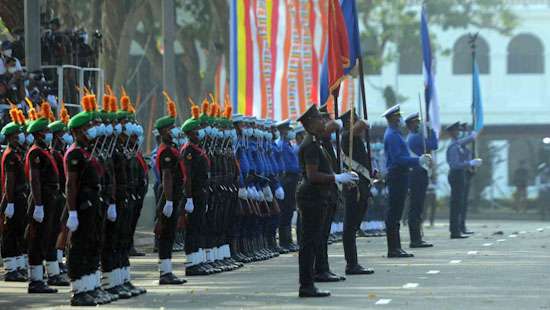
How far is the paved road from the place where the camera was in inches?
666

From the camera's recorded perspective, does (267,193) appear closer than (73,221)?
No

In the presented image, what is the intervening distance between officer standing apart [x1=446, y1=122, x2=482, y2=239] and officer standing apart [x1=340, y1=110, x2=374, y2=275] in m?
8.96

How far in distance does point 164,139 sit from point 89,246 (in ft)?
9.64

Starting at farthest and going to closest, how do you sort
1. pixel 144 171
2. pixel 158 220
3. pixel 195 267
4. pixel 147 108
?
pixel 147 108
pixel 195 267
pixel 158 220
pixel 144 171

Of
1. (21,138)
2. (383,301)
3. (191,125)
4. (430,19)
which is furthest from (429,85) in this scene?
(430,19)

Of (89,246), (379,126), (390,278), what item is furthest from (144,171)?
(379,126)

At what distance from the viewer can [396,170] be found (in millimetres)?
25531

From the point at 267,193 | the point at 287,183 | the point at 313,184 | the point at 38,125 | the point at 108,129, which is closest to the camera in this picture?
the point at 108,129

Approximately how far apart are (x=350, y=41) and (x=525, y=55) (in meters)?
56.1

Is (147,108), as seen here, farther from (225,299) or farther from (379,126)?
(225,299)

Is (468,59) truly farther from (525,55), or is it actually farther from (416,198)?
(416,198)

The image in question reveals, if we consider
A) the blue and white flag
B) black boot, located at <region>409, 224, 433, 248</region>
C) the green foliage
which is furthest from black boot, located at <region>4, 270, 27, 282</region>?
the green foliage

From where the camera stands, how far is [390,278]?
20.4 meters

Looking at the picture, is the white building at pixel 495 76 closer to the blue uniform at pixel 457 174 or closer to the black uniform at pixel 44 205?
the blue uniform at pixel 457 174
